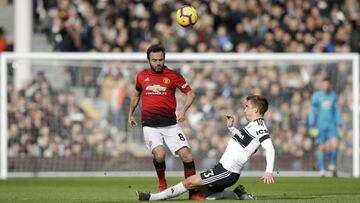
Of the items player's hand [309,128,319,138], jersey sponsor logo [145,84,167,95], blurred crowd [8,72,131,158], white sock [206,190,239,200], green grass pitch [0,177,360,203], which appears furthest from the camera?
player's hand [309,128,319,138]

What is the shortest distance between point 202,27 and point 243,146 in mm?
12468

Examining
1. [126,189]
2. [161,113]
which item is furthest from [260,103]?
[126,189]

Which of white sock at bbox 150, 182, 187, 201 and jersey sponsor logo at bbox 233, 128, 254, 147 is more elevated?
jersey sponsor logo at bbox 233, 128, 254, 147

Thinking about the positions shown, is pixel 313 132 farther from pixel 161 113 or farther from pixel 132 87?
pixel 161 113

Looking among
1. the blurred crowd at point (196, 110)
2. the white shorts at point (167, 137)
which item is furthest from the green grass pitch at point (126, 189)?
the blurred crowd at point (196, 110)

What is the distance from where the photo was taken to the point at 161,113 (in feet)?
47.2

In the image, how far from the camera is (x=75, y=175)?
72.2 ft

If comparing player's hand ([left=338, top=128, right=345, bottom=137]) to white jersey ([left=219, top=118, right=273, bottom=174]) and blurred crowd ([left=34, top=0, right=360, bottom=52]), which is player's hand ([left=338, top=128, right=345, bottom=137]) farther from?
white jersey ([left=219, top=118, right=273, bottom=174])

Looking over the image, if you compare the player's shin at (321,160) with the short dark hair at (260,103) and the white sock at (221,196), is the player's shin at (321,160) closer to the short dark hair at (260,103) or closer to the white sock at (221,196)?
the white sock at (221,196)

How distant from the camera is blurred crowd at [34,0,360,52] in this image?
81.3 feet

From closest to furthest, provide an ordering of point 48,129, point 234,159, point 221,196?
point 234,159 → point 221,196 → point 48,129

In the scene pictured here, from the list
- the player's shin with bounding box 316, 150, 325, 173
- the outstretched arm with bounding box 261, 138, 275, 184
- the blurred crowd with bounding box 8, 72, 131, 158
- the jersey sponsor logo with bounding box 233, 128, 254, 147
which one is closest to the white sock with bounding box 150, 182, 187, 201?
the jersey sponsor logo with bounding box 233, 128, 254, 147

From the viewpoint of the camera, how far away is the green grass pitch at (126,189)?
13.8 metres

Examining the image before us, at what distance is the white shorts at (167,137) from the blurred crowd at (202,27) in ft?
32.9
